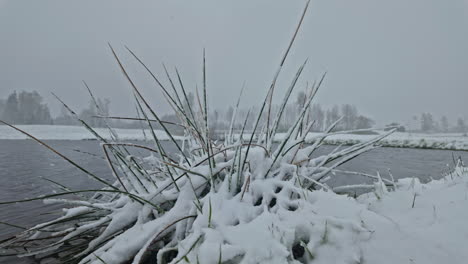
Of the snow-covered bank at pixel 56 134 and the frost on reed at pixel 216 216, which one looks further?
the snow-covered bank at pixel 56 134

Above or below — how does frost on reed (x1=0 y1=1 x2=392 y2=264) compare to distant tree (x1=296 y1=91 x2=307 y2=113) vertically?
below

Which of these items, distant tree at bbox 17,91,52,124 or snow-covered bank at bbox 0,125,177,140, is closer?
snow-covered bank at bbox 0,125,177,140

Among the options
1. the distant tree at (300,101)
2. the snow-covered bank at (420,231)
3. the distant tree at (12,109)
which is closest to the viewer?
the snow-covered bank at (420,231)

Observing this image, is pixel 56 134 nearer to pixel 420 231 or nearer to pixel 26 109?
pixel 420 231

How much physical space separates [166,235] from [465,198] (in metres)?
1.10

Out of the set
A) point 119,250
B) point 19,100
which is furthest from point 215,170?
point 19,100

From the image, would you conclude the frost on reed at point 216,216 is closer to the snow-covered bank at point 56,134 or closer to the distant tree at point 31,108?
the snow-covered bank at point 56,134

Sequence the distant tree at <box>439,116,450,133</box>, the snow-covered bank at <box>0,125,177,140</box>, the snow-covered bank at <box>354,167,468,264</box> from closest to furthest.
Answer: the snow-covered bank at <box>354,167,468,264</box>
the snow-covered bank at <box>0,125,177,140</box>
the distant tree at <box>439,116,450,133</box>

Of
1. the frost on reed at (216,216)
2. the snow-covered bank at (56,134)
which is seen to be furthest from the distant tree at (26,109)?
the frost on reed at (216,216)

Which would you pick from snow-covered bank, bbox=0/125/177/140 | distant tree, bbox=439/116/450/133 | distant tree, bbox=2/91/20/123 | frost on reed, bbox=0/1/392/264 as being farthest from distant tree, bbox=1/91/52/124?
distant tree, bbox=439/116/450/133

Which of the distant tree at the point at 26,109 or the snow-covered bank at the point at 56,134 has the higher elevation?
the distant tree at the point at 26,109

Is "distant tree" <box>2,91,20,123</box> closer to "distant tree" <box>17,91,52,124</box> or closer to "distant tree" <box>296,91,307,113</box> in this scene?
"distant tree" <box>17,91,52,124</box>

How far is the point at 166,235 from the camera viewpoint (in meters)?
0.92

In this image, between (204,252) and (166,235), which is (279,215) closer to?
(204,252)
